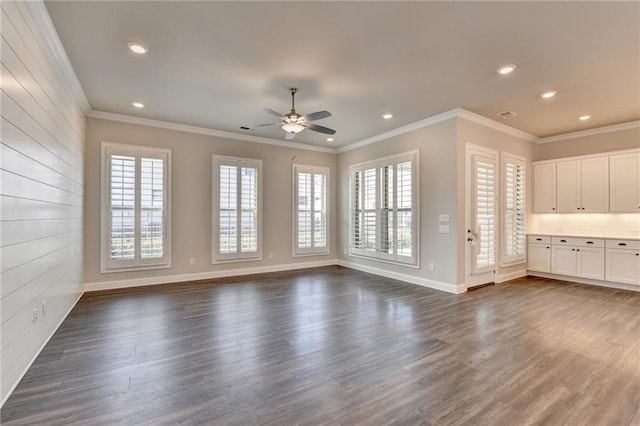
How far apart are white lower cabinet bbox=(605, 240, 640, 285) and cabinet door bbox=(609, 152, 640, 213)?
62 cm

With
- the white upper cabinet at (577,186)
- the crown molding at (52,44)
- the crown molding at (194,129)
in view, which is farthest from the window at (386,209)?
the crown molding at (52,44)

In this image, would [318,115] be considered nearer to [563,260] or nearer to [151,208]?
[151,208]

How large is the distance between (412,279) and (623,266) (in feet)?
11.5

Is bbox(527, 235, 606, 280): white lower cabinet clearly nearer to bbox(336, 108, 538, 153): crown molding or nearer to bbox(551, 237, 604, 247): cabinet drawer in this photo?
bbox(551, 237, 604, 247): cabinet drawer

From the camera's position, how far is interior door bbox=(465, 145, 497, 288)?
520cm

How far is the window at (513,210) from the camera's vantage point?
5863 millimetres

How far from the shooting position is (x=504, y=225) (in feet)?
19.1

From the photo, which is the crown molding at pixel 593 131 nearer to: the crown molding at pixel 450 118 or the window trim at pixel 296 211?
the crown molding at pixel 450 118

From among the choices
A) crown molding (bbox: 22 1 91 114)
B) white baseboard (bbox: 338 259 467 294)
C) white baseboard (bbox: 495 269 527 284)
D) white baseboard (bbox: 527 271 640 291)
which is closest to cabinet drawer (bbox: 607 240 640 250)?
white baseboard (bbox: 527 271 640 291)

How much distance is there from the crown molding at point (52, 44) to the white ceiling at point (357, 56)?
7 cm

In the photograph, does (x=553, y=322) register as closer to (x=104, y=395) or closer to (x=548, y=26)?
(x=548, y=26)

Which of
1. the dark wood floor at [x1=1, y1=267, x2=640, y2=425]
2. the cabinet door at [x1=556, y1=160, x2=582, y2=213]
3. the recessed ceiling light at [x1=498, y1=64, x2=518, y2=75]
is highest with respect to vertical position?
the recessed ceiling light at [x1=498, y1=64, x2=518, y2=75]

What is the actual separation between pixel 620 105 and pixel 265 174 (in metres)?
6.14

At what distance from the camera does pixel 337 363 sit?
106 inches
